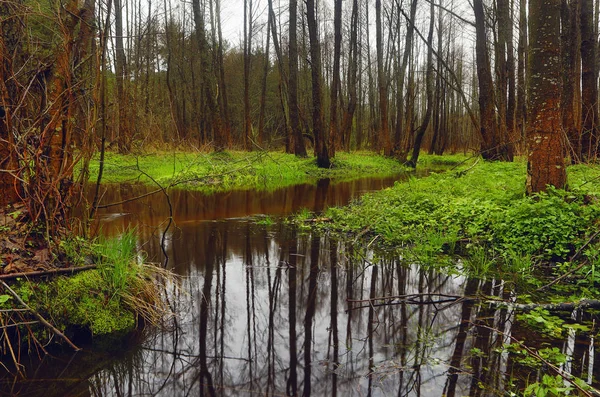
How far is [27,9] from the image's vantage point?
142 inches

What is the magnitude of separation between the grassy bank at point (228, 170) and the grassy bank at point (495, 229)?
18.5ft

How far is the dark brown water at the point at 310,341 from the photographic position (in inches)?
119

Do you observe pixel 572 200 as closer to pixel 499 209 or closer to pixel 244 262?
pixel 499 209

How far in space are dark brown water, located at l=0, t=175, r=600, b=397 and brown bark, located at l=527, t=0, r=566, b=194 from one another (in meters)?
2.11

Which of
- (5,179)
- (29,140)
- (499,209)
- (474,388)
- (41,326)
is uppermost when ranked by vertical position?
(29,140)

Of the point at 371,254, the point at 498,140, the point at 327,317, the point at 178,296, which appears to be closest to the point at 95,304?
the point at 178,296

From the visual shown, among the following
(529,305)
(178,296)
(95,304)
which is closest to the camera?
(95,304)

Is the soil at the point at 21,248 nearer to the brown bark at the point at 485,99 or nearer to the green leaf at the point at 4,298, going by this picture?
the green leaf at the point at 4,298

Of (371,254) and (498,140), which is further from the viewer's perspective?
(498,140)

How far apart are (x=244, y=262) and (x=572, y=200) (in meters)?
4.49

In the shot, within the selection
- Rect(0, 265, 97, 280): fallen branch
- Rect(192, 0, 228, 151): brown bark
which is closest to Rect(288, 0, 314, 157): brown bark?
Rect(192, 0, 228, 151): brown bark

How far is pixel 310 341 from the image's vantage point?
371cm

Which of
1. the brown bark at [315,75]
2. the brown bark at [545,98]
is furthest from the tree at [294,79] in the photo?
the brown bark at [545,98]

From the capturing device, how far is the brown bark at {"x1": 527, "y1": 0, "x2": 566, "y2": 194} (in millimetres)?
5859
